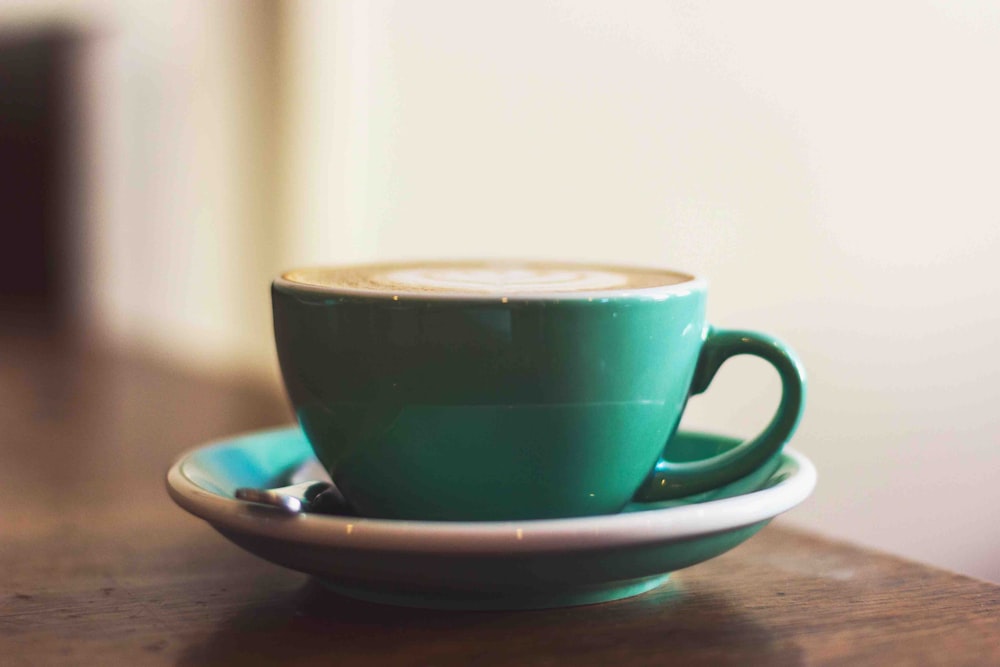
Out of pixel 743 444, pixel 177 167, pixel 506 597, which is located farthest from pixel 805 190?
pixel 177 167

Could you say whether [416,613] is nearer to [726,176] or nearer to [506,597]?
[506,597]

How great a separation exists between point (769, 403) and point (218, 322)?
4.36 feet

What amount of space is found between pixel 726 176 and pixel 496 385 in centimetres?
98

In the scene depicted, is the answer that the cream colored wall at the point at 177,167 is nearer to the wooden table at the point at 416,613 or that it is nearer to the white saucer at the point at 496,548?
the wooden table at the point at 416,613

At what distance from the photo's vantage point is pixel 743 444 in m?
0.45

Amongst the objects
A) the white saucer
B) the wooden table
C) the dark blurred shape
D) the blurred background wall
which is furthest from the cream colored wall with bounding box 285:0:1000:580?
the dark blurred shape

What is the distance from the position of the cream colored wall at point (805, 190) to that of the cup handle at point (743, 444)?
76 centimetres

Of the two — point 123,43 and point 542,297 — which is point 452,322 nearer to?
point 542,297

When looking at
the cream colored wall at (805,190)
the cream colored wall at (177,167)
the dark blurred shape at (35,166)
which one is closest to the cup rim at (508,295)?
the cream colored wall at (805,190)

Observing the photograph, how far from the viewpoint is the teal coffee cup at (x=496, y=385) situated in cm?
38

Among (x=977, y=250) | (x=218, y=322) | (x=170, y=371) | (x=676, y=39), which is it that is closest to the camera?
(x=977, y=250)

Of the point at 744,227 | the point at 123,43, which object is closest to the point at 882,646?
the point at 744,227

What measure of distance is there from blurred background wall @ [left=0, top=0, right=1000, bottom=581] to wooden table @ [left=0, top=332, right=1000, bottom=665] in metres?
0.72

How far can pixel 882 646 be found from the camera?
35 centimetres
